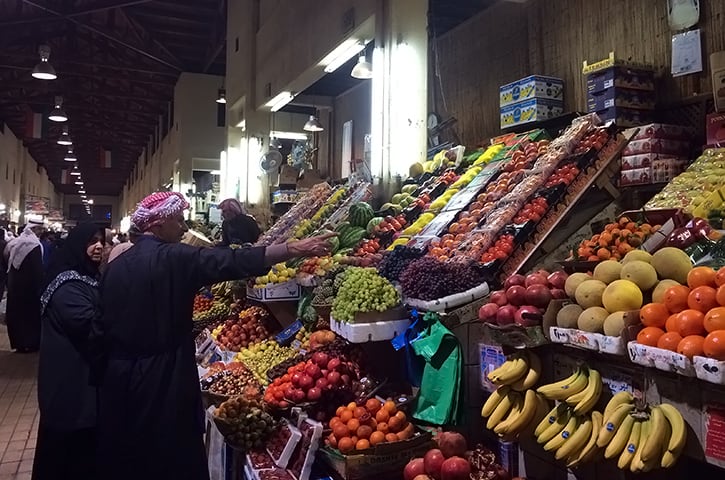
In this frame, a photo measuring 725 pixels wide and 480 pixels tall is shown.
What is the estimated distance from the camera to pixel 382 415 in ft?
9.93

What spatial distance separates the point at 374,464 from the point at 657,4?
14.6 ft

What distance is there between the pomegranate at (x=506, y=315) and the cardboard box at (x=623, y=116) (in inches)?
113

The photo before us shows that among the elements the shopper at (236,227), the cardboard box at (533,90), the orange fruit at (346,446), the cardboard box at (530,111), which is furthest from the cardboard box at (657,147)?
the shopper at (236,227)

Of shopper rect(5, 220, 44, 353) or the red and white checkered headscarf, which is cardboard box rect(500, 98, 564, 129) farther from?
shopper rect(5, 220, 44, 353)

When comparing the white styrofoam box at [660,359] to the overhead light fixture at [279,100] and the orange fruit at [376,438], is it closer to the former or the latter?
the orange fruit at [376,438]

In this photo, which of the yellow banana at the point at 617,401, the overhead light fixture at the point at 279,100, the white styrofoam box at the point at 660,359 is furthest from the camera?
the overhead light fixture at the point at 279,100

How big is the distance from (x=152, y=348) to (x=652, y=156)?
11.7 feet

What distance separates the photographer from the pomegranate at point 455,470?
2.57 metres

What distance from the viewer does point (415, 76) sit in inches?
229

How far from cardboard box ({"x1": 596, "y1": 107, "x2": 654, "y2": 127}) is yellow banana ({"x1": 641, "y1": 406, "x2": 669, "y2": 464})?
3426 millimetres

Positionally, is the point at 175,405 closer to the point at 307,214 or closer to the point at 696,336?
the point at 696,336

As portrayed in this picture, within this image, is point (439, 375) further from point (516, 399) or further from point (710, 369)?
point (710, 369)

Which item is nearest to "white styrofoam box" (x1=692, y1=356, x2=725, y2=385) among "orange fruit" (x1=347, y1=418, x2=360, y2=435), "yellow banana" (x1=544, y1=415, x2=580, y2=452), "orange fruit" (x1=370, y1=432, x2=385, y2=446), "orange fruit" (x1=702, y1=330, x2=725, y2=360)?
"orange fruit" (x1=702, y1=330, x2=725, y2=360)

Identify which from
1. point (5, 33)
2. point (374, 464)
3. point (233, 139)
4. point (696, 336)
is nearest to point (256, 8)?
point (233, 139)
